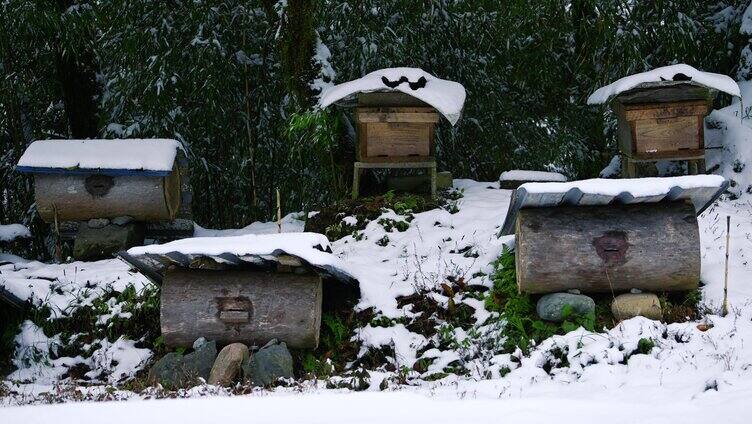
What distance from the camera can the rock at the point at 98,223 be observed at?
995cm

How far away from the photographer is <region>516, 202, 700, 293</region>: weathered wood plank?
6.63 m

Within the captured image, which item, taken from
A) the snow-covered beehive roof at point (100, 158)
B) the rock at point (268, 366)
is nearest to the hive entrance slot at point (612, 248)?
the rock at point (268, 366)

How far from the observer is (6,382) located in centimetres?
675

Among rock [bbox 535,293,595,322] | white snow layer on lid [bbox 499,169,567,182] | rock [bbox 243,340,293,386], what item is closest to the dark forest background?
white snow layer on lid [bbox 499,169,567,182]

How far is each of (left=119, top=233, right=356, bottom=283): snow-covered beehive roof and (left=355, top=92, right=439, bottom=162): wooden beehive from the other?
311 centimetres

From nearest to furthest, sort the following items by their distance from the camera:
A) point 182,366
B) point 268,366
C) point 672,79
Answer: point 268,366 → point 182,366 → point 672,79

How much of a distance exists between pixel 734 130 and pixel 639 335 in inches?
239

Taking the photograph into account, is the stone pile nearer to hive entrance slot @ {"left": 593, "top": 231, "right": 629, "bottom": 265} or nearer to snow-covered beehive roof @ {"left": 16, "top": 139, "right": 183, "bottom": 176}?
hive entrance slot @ {"left": 593, "top": 231, "right": 629, "bottom": 265}

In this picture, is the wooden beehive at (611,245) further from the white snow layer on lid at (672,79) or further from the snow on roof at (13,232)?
the snow on roof at (13,232)

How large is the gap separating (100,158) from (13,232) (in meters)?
2.62

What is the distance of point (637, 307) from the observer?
21.3 feet

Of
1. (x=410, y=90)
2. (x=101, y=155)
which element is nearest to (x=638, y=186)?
(x=410, y=90)

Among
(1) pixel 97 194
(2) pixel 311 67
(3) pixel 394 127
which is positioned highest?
(2) pixel 311 67

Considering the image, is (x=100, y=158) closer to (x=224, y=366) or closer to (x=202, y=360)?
(x=202, y=360)
